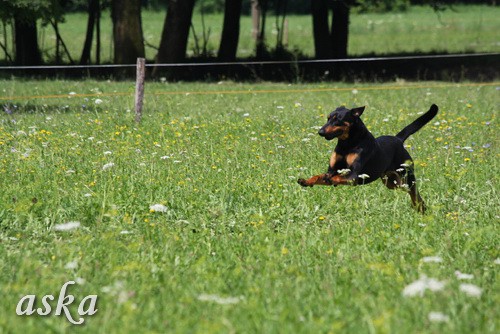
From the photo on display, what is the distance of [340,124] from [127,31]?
1668 centimetres

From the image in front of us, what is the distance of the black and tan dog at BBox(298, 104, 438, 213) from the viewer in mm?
7602

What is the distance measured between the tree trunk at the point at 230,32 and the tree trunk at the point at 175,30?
308cm

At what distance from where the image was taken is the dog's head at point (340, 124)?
7605 mm

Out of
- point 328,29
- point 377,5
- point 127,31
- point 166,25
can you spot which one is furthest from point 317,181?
point 328,29

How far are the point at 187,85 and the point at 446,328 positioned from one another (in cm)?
1798

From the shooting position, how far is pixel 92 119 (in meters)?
13.4

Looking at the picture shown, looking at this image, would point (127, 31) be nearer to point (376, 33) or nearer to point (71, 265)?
point (71, 265)

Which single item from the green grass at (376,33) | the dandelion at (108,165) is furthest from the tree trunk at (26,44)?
the dandelion at (108,165)

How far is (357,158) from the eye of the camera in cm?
772

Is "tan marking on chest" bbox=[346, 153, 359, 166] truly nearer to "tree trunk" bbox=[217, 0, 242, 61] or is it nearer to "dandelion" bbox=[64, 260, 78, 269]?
"dandelion" bbox=[64, 260, 78, 269]

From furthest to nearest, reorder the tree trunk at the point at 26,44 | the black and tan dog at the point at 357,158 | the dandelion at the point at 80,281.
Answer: the tree trunk at the point at 26,44 → the black and tan dog at the point at 357,158 → the dandelion at the point at 80,281

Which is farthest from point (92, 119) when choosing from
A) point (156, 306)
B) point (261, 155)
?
point (156, 306)

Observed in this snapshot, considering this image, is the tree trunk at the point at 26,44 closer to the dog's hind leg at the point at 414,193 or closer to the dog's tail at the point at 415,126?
the dog's tail at the point at 415,126

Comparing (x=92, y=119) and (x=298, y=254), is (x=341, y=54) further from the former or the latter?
(x=298, y=254)
